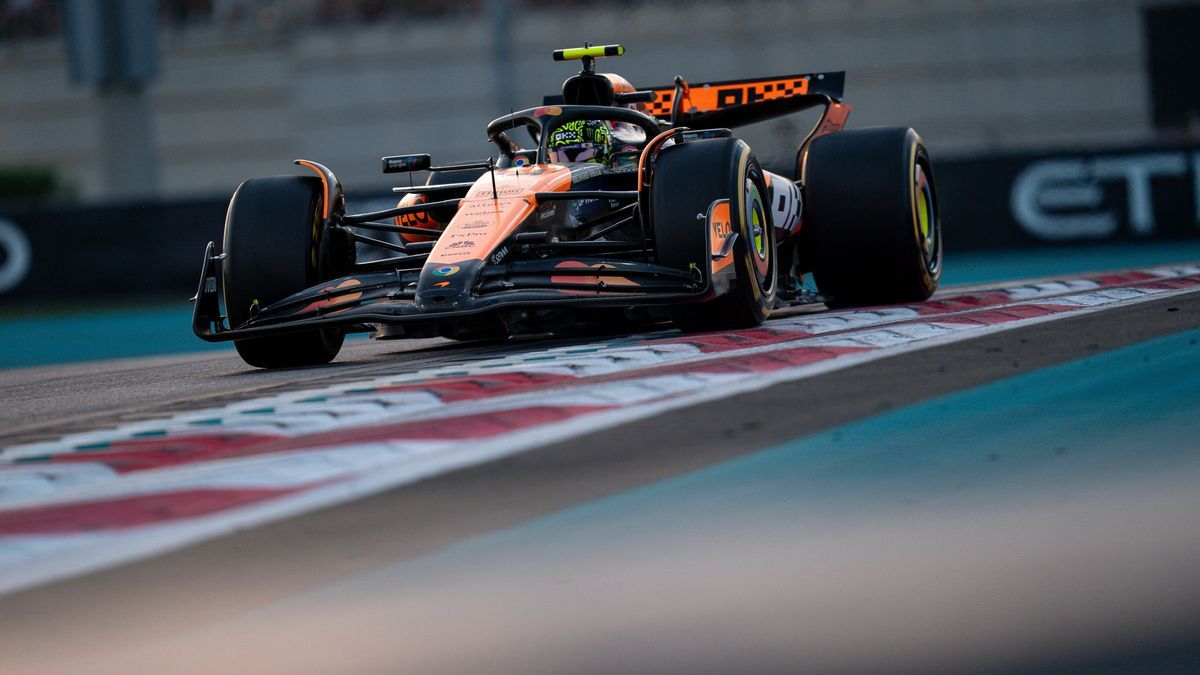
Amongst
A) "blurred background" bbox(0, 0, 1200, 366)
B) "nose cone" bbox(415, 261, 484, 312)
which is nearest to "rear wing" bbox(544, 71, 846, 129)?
Answer: "nose cone" bbox(415, 261, 484, 312)

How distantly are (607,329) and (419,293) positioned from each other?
5.46 ft

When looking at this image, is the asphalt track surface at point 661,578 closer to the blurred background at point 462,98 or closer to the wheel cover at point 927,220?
the wheel cover at point 927,220

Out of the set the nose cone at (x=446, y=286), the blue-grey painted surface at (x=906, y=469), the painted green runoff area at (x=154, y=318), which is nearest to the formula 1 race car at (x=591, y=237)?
the nose cone at (x=446, y=286)

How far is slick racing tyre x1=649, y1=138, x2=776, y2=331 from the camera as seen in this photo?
22.7 feet

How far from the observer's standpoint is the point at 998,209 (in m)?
17.6

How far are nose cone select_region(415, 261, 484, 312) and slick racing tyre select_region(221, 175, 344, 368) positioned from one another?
0.99 meters

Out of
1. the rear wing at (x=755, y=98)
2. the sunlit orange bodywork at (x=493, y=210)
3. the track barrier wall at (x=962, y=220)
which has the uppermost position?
the rear wing at (x=755, y=98)

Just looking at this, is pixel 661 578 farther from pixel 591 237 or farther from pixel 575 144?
pixel 575 144

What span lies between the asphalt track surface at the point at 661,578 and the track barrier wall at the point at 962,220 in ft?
43.8

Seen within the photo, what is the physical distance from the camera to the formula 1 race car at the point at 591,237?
6.83 meters

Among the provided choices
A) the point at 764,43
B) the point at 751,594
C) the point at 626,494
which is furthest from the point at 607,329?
the point at 764,43

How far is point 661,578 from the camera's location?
320cm

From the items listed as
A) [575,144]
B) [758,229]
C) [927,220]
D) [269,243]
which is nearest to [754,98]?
[927,220]

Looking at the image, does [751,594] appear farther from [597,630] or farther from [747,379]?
[747,379]
